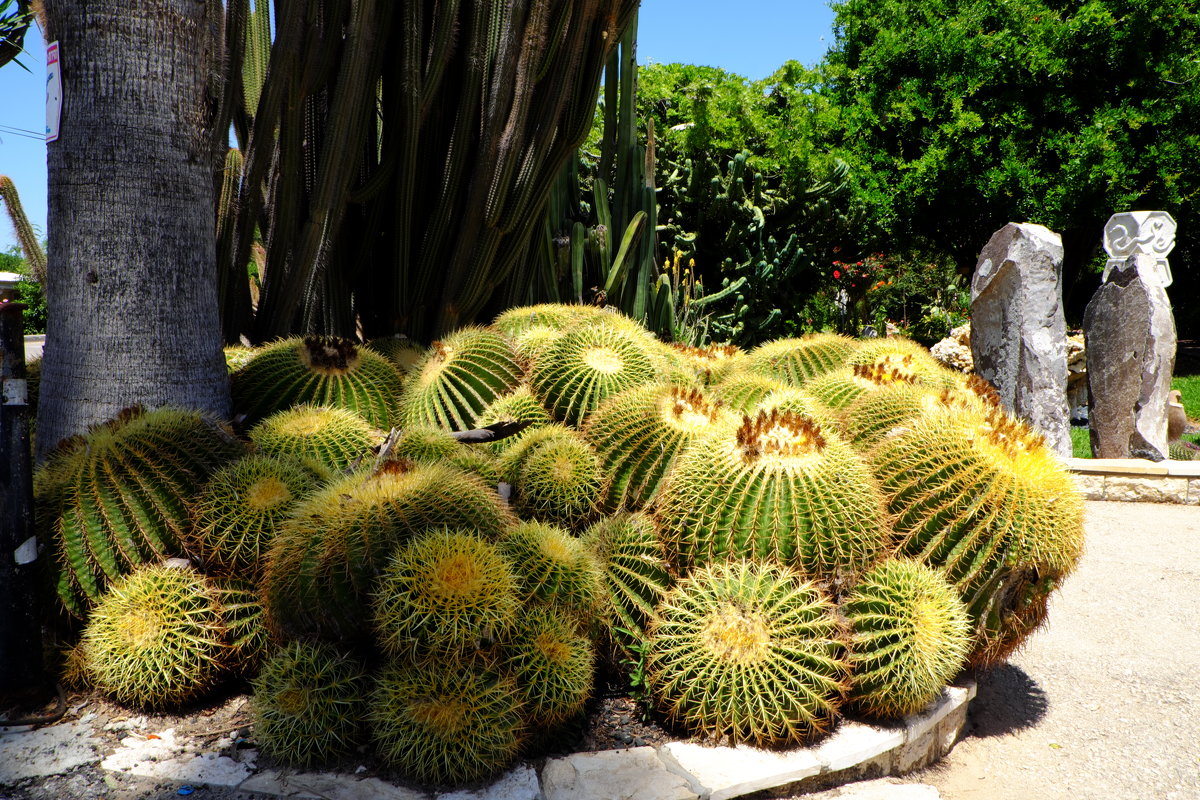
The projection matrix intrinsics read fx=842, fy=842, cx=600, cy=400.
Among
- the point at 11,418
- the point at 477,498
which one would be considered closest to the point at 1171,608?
the point at 477,498

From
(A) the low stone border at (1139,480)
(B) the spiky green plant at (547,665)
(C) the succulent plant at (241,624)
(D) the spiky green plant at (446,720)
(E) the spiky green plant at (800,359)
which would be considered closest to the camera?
(D) the spiky green plant at (446,720)

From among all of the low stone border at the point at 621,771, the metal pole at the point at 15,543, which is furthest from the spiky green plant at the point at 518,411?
the metal pole at the point at 15,543

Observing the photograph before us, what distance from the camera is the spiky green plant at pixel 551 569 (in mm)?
2427

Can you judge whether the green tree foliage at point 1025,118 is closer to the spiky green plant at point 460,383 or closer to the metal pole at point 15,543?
the spiky green plant at point 460,383

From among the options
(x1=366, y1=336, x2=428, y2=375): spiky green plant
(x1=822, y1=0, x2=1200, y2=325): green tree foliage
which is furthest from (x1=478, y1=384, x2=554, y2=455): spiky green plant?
(x1=822, y1=0, x2=1200, y2=325): green tree foliage

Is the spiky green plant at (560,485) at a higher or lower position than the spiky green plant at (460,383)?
lower

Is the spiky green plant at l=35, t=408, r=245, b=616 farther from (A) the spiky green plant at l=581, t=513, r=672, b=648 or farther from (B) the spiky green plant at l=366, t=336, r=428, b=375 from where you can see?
(B) the spiky green plant at l=366, t=336, r=428, b=375

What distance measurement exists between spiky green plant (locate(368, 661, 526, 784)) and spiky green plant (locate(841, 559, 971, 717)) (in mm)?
1090

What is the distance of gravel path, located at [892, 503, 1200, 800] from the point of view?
9.01ft

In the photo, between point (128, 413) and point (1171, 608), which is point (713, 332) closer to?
point (1171, 608)

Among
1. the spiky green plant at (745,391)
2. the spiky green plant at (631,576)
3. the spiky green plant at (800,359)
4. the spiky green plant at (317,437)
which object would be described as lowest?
the spiky green plant at (631,576)

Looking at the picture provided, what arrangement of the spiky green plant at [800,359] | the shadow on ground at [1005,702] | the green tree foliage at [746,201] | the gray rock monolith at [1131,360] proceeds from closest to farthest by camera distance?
the shadow on ground at [1005,702]
the spiky green plant at [800,359]
the gray rock monolith at [1131,360]
the green tree foliage at [746,201]

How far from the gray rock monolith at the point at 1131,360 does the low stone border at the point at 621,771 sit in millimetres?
6208

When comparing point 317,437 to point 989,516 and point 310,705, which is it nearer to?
point 310,705
